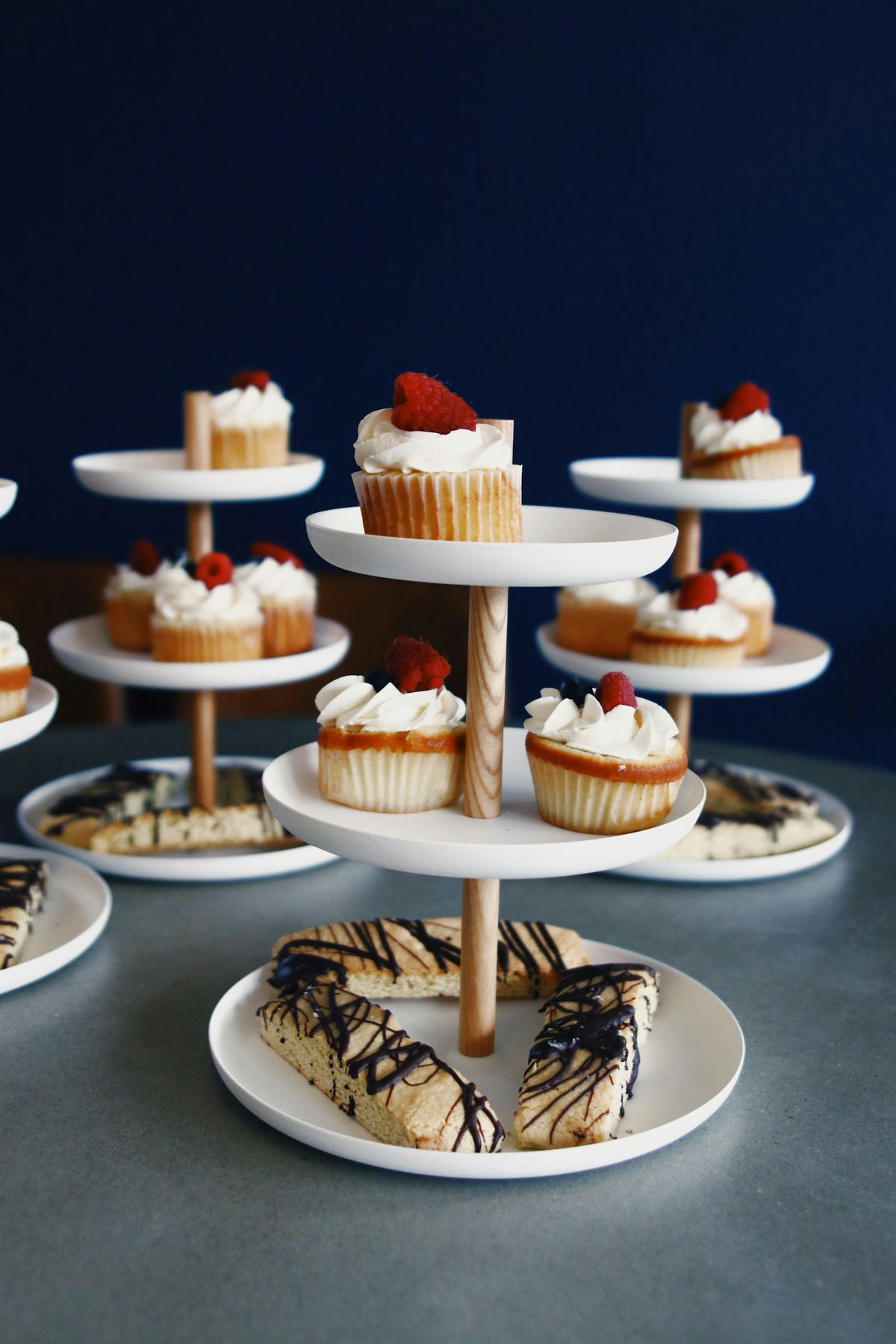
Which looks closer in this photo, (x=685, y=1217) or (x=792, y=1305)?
(x=792, y=1305)

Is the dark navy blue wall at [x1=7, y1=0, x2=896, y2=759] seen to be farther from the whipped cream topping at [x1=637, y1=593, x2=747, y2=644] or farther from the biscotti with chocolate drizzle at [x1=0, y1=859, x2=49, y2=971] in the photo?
the biscotti with chocolate drizzle at [x1=0, y1=859, x2=49, y2=971]

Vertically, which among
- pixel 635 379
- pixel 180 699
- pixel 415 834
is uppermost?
pixel 635 379

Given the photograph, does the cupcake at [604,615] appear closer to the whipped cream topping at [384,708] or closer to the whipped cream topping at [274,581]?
the whipped cream topping at [274,581]

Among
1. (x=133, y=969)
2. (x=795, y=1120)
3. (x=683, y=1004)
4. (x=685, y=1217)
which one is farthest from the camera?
(x=133, y=969)

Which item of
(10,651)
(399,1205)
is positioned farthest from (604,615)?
(399,1205)

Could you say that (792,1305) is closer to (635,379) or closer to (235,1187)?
(235,1187)

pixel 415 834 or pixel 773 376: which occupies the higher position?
pixel 773 376

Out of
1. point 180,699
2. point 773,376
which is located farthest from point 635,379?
point 180,699
